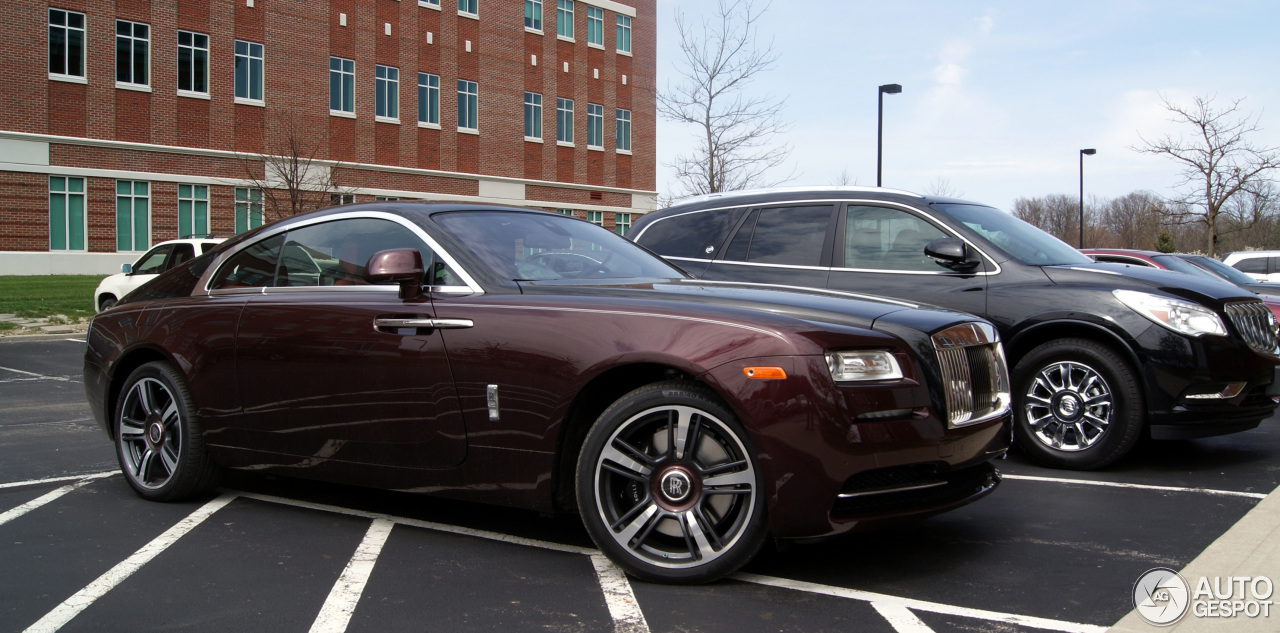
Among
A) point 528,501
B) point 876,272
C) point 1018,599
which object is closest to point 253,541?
point 528,501

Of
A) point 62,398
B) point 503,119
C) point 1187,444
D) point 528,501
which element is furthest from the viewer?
point 503,119

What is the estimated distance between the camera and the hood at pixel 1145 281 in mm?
6035

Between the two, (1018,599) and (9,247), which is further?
(9,247)

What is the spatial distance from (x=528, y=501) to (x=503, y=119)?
38994 mm

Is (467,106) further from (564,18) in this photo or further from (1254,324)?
(1254,324)

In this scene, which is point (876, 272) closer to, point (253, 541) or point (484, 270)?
point (484, 270)

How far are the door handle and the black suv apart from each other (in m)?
1.69

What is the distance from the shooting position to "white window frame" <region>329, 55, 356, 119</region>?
36250 millimetres

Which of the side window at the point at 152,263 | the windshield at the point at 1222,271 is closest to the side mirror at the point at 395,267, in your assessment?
the windshield at the point at 1222,271

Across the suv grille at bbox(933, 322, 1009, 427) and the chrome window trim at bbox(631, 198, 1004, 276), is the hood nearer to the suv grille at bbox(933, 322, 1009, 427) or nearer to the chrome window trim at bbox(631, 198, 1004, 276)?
the chrome window trim at bbox(631, 198, 1004, 276)

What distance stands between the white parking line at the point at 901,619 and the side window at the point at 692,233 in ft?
14.4

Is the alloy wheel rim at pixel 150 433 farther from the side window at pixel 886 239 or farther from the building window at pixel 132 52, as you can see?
the building window at pixel 132 52

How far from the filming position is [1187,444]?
7293 millimetres

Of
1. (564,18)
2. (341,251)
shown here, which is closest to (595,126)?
(564,18)
